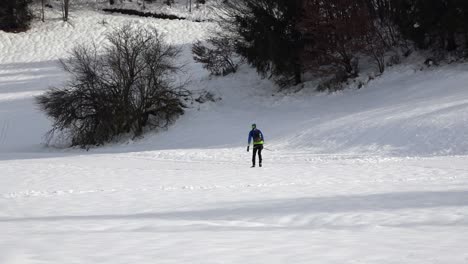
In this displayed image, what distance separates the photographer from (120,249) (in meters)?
5.73

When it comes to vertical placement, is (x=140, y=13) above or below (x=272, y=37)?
above

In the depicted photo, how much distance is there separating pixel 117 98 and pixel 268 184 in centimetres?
2154

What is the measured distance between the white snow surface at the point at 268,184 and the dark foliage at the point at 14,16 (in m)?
18.8

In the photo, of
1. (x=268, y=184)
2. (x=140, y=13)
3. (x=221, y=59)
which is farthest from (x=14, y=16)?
(x=268, y=184)

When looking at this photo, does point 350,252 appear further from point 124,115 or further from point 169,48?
point 169,48

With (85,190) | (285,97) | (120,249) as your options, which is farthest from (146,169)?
(285,97)

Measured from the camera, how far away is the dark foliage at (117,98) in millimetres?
32062

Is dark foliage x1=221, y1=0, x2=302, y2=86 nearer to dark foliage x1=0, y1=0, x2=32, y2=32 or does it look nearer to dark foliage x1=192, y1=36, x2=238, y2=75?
dark foliage x1=192, y1=36, x2=238, y2=75

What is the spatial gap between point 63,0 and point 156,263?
59588 mm

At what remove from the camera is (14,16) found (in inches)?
2071

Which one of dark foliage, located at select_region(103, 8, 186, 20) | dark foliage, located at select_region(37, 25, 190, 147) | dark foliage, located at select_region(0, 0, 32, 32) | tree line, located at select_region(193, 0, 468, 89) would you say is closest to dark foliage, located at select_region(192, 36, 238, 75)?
tree line, located at select_region(193, 0, 468, 89)

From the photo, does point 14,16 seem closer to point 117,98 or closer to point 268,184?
point 117,98

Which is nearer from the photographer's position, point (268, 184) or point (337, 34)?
point (268, 184)

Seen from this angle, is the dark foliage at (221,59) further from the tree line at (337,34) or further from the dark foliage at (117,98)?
the dark foliage at (117,98)
